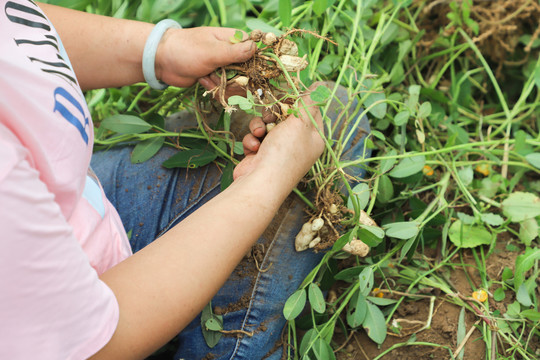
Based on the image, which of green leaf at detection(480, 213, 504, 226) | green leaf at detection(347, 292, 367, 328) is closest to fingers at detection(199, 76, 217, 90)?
green leaf at detection(347, 292, 367, 328)

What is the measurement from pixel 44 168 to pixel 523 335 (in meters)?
0.80

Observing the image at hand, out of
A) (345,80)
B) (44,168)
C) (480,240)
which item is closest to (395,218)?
(480,240)

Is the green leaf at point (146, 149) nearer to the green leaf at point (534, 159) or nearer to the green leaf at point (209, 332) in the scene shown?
the green leaf at point (209, 332)

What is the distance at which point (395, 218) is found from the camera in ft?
3.07

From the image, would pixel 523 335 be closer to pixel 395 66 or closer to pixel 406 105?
pixel 406 105

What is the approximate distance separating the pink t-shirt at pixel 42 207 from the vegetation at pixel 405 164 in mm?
292

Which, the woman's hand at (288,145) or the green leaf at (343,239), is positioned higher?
the woman's hand at (288,145)

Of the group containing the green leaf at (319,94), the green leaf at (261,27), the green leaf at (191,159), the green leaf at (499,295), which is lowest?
the green leaf at (499,295)

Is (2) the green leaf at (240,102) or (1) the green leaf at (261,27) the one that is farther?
(1) the green leaf at (261,27)

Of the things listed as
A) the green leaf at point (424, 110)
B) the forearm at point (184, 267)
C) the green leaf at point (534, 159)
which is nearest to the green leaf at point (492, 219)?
the green leaf at point (534, 159)

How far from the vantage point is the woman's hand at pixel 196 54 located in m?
0.71

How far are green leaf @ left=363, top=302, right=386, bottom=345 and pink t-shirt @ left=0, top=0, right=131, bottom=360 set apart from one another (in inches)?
18.1

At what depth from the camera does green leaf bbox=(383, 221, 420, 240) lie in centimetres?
81

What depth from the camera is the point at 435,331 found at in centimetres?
85
